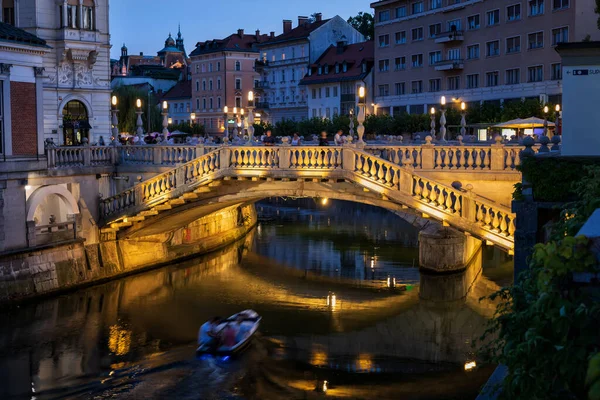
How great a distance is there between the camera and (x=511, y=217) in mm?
28172

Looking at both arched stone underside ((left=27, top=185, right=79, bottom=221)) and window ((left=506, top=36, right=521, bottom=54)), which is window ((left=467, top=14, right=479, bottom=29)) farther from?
arched stone underside ((left=27, top=185, right=79, bottom=221))

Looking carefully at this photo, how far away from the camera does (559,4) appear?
6625 centimetres

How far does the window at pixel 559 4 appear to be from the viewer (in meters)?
65.2

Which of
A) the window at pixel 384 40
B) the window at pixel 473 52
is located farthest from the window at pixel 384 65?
the window at pixel 473 52

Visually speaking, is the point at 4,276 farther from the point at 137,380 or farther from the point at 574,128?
the point at 574,128

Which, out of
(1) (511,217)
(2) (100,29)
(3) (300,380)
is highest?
(2) (100,29)

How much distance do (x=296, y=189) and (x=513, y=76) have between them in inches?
1681

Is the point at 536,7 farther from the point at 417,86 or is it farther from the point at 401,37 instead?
the point at 401,37

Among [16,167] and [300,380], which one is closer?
[300,380]

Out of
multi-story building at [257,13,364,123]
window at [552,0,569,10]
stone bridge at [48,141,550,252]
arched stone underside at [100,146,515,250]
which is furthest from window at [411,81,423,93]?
arched stone underside at [100,146,515,250]

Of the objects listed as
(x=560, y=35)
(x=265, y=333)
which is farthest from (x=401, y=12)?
(x=265, y=333)

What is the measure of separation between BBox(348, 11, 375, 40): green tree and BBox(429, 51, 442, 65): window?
39.7 m

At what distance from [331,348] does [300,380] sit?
3519 millimetres

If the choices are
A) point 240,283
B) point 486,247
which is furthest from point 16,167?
point 486,247
